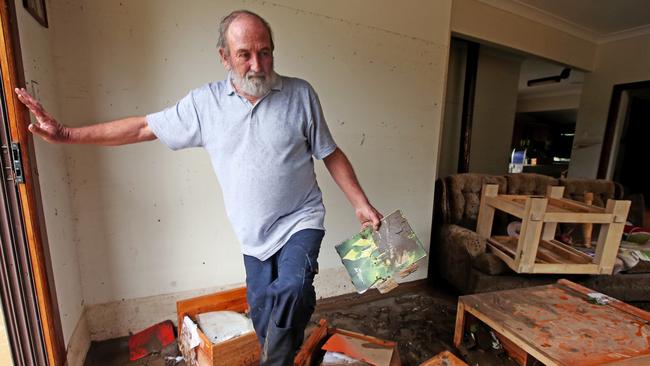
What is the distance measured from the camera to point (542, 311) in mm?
1408

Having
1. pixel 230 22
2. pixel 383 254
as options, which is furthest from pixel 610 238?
pixel 230 22

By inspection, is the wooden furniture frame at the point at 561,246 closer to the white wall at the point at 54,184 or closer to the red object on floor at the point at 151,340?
the red object on floor at the point at 151,340

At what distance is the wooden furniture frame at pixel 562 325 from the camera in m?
1.12

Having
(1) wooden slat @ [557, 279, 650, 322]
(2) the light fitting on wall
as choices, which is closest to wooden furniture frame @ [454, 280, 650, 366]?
(1) wooden slat @ [557, 279, 650, 322]

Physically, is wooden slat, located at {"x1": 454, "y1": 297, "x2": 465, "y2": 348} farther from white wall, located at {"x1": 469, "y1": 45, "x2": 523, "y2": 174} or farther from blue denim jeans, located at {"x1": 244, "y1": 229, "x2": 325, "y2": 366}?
white wall, located at {"x1": 469, "y1": 45, "x2": 523, "y2": 174}

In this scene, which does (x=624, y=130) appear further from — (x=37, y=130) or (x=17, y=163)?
(x=17, y=163)

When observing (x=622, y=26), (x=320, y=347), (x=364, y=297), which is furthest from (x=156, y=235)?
(x=622, y=26)

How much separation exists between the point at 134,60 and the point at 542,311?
2453 millimetres

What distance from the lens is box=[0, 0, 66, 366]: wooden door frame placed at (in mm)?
981

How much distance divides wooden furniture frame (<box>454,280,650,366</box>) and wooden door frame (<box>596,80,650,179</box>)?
11.3 ft

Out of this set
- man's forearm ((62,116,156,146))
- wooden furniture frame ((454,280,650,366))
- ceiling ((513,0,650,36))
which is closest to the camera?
man's forearm ((62,116,156,146))

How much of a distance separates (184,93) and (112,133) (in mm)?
685

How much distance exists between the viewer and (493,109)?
13.1ft

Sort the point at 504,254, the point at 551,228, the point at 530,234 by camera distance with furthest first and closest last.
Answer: the point at 551,228
the point at 504,254
the point at 530,234
